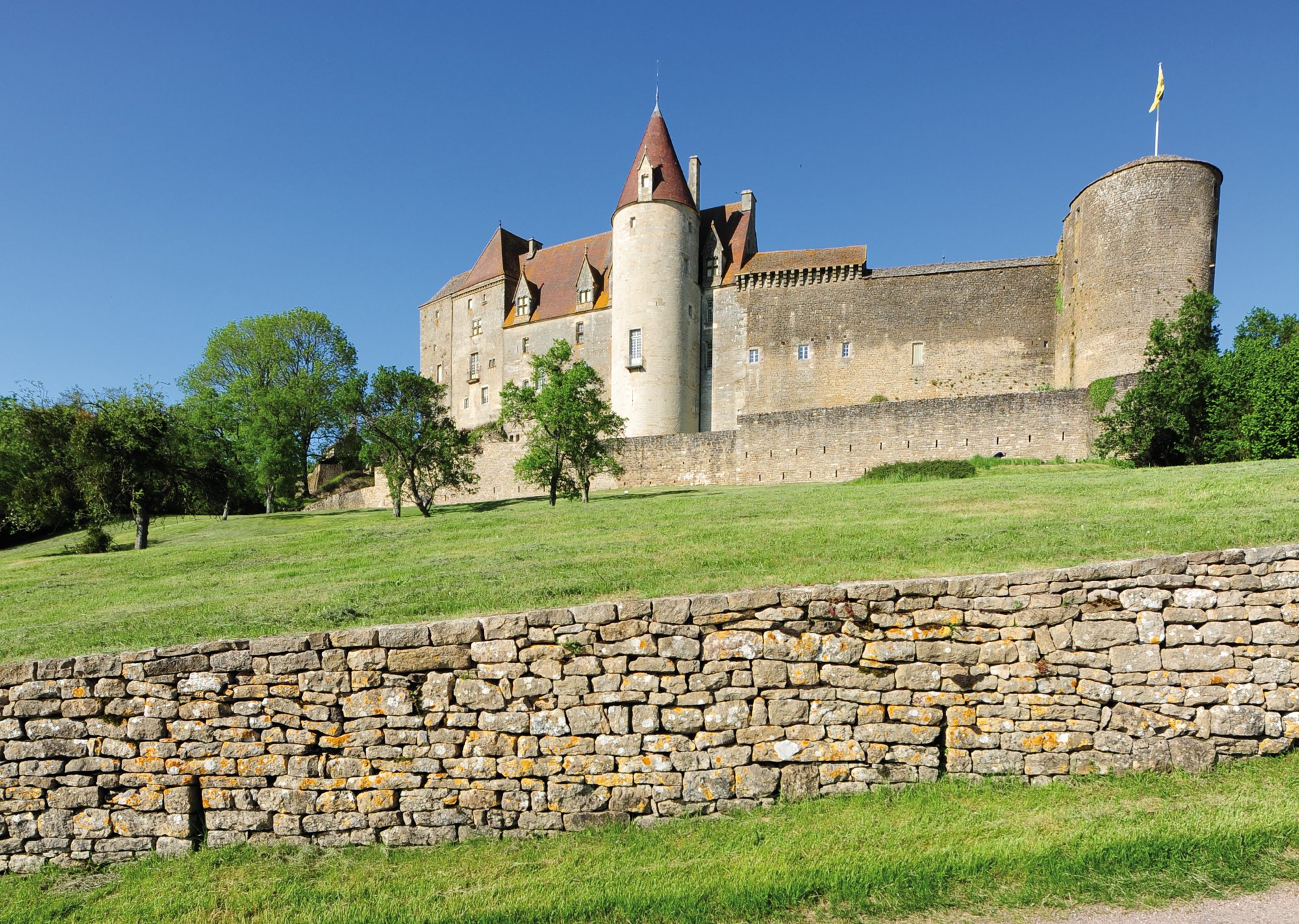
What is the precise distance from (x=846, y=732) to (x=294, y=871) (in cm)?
451

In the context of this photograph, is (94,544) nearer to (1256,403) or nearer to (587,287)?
(587,287)

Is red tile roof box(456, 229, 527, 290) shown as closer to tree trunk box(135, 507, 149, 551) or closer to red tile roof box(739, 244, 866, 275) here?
red tile roof box(739, 244, 866, 275)

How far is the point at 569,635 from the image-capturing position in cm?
632

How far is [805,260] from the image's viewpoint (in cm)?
4509

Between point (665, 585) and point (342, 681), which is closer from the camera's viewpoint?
point (342, 681)

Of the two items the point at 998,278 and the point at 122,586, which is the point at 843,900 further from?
the point at 998,278

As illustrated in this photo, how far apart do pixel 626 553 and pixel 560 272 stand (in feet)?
147

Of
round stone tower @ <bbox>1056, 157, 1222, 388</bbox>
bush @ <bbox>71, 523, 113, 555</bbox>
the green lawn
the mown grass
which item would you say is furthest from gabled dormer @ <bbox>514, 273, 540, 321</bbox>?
the mown grass

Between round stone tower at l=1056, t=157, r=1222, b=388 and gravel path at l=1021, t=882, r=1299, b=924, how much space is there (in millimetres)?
33485

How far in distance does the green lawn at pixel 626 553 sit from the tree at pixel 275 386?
75.6ft

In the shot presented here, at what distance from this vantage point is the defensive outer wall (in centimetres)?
3030

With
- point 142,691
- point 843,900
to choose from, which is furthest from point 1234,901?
point 142,691

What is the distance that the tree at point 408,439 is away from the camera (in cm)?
2977

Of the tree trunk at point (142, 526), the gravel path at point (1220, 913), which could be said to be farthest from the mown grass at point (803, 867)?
the tree trunk at point (142, 526)
